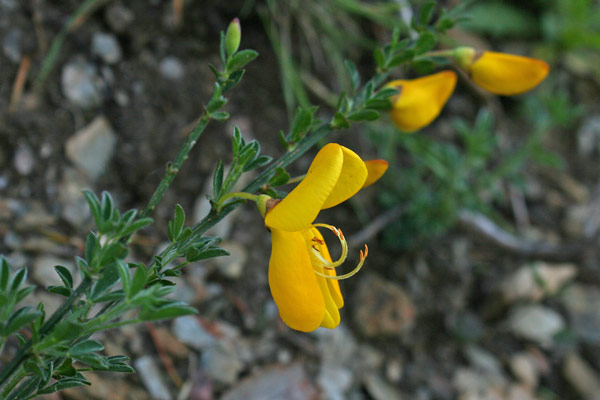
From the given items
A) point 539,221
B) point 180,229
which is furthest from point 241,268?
point 539,221

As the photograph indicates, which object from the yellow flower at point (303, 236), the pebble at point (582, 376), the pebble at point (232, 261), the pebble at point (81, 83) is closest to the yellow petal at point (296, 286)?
the yellow flower at point (303, 236)

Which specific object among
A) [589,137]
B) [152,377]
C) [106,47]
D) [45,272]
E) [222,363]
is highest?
[106,47]

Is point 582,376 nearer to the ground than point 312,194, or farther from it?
nearer to the ground

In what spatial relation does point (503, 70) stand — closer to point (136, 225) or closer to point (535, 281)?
point (136, 225)

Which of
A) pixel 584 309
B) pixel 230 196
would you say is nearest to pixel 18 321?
pixel 230 196

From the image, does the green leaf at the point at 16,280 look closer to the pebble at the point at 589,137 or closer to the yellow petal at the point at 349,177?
the yellow petal at the point at 349,177

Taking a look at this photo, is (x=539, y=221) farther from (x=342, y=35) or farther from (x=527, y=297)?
(x=342, y=35)
